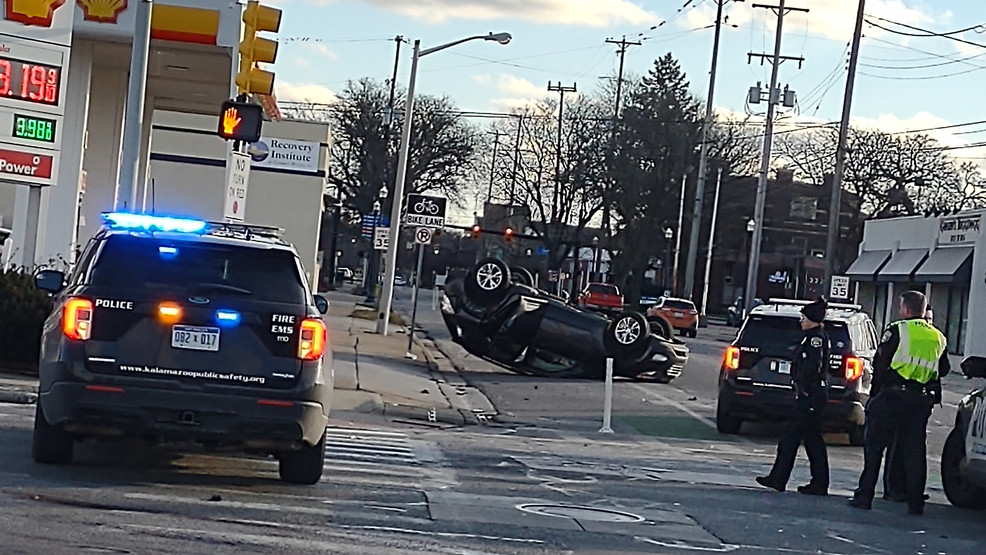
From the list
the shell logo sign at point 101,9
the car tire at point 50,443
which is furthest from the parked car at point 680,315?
the car tire at point 50,443

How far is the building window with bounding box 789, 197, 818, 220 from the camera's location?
10375 centimetres

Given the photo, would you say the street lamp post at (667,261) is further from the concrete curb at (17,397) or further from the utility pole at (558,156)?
the concrete curb at (17,397)

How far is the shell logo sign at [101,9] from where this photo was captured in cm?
2225

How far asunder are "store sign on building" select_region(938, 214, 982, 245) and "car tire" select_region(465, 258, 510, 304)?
28.7 m

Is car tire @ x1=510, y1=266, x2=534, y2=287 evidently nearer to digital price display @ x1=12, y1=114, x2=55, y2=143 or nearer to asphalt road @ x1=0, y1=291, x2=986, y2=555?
digital price display @ x1=12, y1=114, x2=55, y2=143

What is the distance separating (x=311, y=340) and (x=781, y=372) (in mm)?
9403

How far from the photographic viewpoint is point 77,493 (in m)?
9.26

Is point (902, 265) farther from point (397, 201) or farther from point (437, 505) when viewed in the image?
point (437, 505)

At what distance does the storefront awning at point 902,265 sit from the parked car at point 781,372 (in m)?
37.9

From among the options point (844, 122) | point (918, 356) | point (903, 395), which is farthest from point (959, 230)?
point (903, 395)

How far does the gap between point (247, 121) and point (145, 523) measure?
1086cm

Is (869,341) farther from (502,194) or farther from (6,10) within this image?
(502,194)

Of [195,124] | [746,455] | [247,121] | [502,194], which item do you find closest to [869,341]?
[746,455]

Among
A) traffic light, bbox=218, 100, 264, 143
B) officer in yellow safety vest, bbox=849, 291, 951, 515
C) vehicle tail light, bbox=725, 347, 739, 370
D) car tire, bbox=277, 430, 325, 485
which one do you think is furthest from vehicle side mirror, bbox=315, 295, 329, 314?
vehicle tail light, bbox=725, 347, 739, 370
